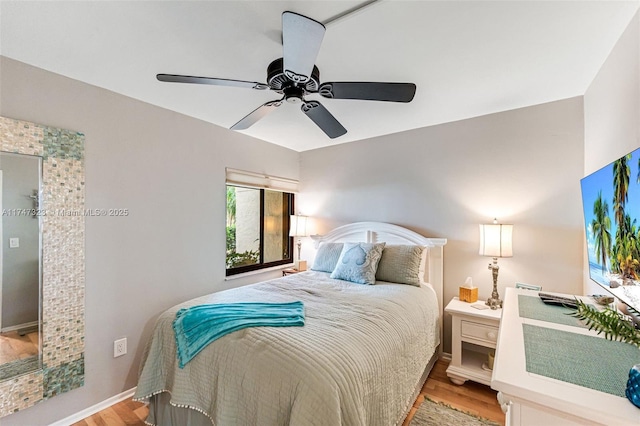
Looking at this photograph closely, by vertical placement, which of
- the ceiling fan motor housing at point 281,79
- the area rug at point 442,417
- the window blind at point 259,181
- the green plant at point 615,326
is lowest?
the area rug at point 442,417

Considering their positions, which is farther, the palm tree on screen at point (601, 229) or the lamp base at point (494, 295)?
the lamp base at point (494, 295)

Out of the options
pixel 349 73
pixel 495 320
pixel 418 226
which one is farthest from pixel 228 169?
pixel 495 320

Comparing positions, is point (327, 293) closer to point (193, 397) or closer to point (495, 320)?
point (193, 397)

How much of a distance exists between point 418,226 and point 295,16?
2.48 m

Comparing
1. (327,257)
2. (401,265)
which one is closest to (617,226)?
(401,265)

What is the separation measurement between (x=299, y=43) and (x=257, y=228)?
2810 mm

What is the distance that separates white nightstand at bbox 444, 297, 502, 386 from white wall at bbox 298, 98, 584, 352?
16.4 inches

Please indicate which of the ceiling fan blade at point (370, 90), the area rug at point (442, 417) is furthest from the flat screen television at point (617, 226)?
the area rug at point (442, 417)

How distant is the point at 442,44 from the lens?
161 centimetres

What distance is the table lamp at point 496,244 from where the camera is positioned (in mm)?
2346

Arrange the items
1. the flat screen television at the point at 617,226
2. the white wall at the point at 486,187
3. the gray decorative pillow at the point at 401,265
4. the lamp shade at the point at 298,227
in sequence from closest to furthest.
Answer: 1. the flat screen television at the point at 617,226
2. the white wall at the point at 486,187
3. the gray decorative pillow at the point at 401,265
4. the lamp shade at the point at 298,227

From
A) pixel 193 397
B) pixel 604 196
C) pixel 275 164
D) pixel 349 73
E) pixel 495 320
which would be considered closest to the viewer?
pixel 604 196

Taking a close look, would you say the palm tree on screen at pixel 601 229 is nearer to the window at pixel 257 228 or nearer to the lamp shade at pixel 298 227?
the lamp shade at pixel 298 227

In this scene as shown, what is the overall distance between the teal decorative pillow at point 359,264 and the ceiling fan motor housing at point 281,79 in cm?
161
